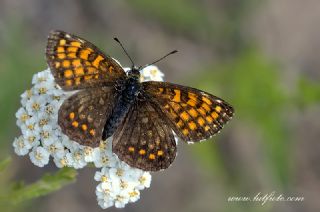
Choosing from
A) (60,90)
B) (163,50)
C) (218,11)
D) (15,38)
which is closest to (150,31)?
(163,50)

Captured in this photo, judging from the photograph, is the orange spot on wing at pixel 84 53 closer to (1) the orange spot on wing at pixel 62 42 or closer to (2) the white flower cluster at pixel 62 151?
(1) the orange spot on wing at pixel 62 42

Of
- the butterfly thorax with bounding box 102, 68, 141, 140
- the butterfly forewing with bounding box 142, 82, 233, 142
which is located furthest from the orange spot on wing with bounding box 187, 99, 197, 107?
the butterfly thorax with bounding box 102, 68, 141, 140

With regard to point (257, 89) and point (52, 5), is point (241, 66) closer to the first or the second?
point (257, 89)

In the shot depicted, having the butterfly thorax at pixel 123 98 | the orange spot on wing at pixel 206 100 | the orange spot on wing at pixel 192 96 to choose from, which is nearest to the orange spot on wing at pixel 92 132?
the butterfly thorax at pixel 123 98

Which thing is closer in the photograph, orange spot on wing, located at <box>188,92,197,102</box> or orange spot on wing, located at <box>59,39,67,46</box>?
orange spot on wing, located at <box>59,39,67,46</box>

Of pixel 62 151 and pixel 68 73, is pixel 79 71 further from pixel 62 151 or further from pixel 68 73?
pixel 62 151

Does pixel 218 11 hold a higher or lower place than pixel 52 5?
higher

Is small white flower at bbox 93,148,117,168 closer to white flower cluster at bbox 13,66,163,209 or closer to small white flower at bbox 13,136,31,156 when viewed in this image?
white flower cluster at bbox 13,66,163,209

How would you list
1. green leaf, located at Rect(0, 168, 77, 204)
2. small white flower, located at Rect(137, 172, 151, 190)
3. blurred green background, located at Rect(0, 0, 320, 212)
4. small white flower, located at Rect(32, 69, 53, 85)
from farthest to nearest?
1. blurred green background, located at Rect(0, 0, 320, 212)
2. green leaf, located at Rect(0, 168, 77, 204)
3. small white flower, located at Rect(32, 69, 53, 85)
4. small white flower, located at Rect(137, 172, 151, 190)
